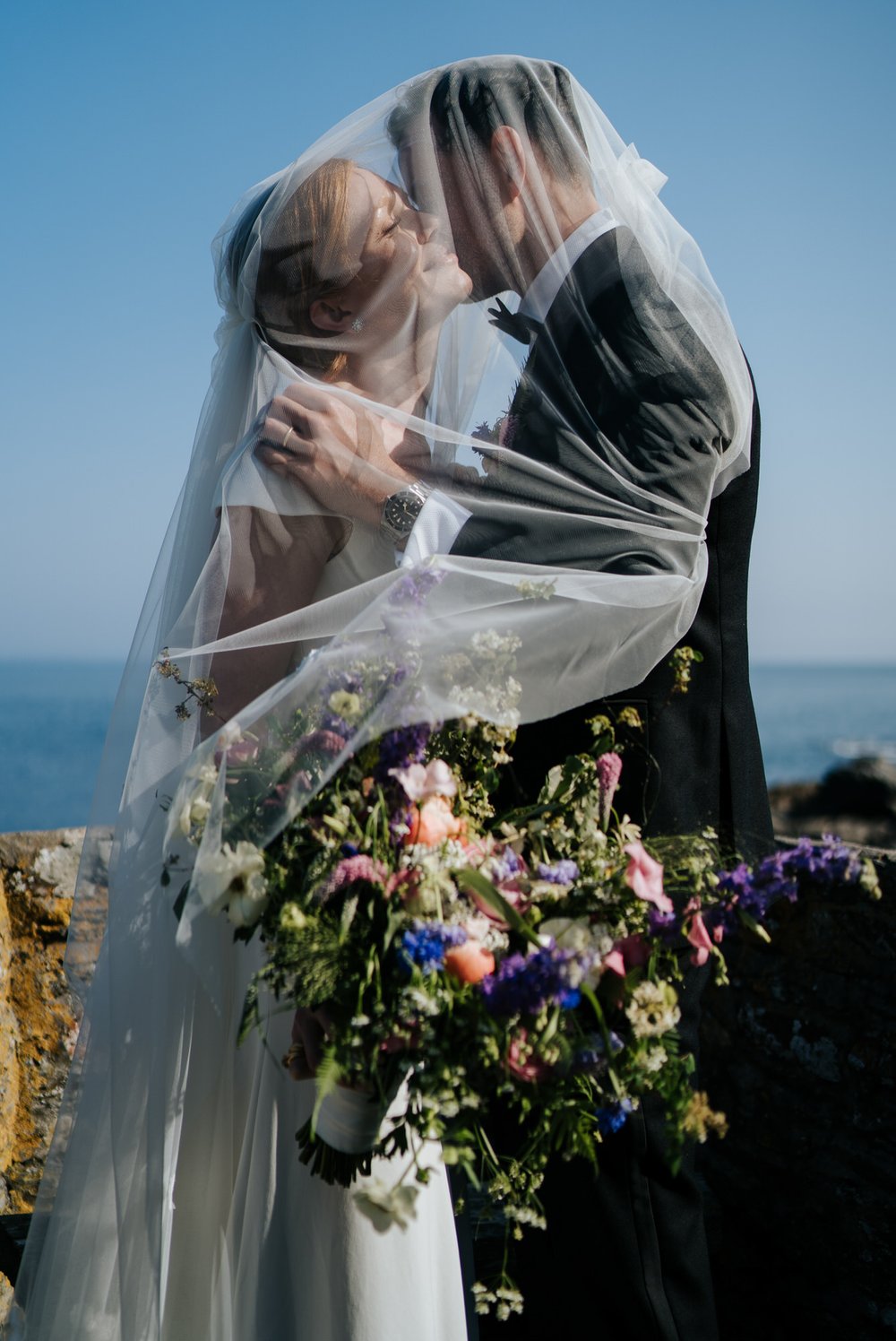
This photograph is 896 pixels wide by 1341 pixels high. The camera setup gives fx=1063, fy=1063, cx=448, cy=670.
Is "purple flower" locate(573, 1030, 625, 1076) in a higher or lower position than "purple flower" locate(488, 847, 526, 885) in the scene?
lower

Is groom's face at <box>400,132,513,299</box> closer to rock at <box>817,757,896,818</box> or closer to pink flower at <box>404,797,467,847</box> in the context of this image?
pink flower at <box>404,797,467,847</box>

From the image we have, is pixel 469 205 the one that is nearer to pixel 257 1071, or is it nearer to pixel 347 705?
pixel 347 705

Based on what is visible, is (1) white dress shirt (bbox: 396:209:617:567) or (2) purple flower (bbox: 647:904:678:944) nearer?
(2) purple flower (bbox: 647:904:678:944)

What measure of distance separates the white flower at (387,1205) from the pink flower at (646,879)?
516 mm

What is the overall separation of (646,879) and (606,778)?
0.26 m

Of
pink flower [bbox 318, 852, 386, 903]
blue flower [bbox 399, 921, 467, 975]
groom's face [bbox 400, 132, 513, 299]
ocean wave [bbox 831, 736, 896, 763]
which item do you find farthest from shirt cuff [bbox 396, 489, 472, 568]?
ocean wave [bbox 831, 736, 896, 763]

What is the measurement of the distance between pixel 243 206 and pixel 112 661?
453 ft

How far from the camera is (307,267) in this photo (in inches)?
86.5

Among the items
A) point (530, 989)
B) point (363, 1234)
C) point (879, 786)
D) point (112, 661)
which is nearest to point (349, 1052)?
point (530, 989)

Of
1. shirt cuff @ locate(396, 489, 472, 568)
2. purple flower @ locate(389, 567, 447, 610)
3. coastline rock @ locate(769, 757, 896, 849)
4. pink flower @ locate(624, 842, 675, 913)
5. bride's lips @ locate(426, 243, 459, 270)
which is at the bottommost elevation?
pink flower @ locate(624, 842, 675, 913)

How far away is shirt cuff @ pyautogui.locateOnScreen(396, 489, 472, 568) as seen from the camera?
2.00 metres

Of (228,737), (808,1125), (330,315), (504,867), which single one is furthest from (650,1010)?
(808,1125)

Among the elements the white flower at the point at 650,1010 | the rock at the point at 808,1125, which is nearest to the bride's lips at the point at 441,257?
the white flower at the point at 650,1010

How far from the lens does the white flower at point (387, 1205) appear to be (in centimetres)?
143
